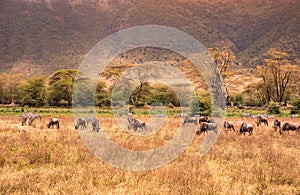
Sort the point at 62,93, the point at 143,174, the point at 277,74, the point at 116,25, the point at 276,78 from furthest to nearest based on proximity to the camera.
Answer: the point at 116,25
the point at 277,74
the point at 276,78
the point at 62,93
the point at 143,174

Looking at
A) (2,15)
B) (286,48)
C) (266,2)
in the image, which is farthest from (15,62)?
(266,2)

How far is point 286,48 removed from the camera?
89938 mm

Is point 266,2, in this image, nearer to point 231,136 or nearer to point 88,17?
point 88,17

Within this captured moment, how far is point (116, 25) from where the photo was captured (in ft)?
481

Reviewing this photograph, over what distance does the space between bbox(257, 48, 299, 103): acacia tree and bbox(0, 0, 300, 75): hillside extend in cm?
2845

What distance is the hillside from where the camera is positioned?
310 ft

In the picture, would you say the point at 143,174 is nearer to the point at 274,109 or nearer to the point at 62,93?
the point at 274,109

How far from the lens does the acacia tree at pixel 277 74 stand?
52812 mm

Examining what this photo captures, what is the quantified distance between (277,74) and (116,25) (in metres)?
104

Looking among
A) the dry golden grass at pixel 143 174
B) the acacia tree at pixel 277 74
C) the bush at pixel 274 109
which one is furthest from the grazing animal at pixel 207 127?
the acacia tree at pixel 277 74

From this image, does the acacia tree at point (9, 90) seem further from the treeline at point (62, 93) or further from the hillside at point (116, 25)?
the hillside at point (116, 25)

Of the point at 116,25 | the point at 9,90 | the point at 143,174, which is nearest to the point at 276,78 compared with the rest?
the point at 9,90

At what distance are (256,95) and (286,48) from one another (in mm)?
36742

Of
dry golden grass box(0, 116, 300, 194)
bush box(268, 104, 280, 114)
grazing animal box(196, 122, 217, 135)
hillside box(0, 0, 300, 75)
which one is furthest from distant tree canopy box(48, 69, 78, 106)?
dry golden grass box(0, 116, 300, 194)
